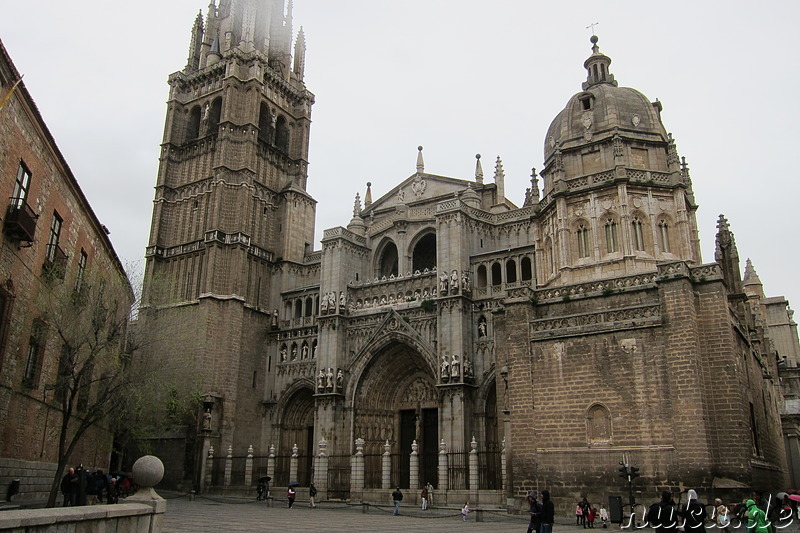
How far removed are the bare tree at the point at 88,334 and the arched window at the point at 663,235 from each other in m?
19.9

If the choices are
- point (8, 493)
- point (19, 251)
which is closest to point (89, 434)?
point (8, 493)

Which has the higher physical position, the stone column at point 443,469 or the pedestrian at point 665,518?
the stone column at point 443,469

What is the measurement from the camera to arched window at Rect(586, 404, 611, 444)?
68.9ft

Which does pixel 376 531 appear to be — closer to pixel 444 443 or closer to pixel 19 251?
pixel 19 251

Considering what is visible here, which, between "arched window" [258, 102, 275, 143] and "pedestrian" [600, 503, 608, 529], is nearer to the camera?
"pedestrian" [600, 503, 608, 529]

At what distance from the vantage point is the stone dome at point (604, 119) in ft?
94.8

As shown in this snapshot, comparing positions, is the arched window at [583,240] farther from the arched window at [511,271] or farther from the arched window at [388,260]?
the arched window at [388,260]

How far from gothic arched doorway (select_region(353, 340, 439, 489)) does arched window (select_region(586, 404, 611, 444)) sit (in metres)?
15.1

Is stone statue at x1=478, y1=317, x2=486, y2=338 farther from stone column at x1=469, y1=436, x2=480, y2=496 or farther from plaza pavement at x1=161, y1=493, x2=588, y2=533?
plaza pavement at x1=161, y1=493, x2=588, y2=533

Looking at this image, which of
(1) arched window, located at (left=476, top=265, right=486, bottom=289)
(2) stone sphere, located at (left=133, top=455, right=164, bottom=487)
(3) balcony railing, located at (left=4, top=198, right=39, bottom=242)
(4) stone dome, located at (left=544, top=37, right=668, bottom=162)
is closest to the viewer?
(2) stone sphere, located at (left=133, top=455, right=164, bottom=487)

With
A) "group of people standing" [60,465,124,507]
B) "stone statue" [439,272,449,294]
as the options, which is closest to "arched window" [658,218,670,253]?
"stone statue" [439,272,449,294]

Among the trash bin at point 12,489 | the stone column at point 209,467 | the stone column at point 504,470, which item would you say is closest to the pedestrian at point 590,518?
the stone column at point 504,470

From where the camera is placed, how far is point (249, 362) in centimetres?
→ 4069

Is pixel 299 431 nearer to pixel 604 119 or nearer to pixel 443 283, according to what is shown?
pixel 443 283
